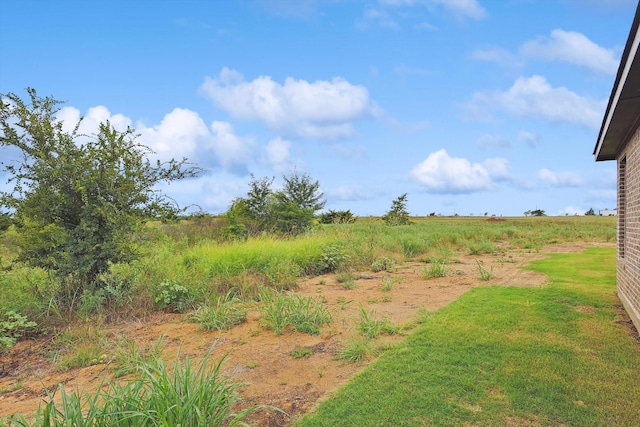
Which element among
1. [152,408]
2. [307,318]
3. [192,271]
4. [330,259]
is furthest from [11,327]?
[330,259]

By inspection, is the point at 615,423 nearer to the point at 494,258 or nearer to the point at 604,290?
the point at 604,290

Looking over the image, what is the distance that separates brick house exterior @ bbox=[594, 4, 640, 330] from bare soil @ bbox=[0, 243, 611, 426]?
8.58 feet

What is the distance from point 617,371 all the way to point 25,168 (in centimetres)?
817

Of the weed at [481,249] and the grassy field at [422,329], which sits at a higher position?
the weed at [481,249]

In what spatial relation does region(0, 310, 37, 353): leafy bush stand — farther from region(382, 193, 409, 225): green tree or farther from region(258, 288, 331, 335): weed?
region(382, 193, 409, 225): green tree

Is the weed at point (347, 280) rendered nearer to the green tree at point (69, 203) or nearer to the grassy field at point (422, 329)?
the grassy field at point (422, 329)

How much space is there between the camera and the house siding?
20.9 ft

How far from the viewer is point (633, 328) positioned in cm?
630

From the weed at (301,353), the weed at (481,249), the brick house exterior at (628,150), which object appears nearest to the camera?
the brick house exterior at (628,150)

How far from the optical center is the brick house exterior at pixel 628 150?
411 centimetres

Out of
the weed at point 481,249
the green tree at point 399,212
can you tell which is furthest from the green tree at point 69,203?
the green tree at point 399,212

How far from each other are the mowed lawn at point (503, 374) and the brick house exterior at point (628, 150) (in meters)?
0.64

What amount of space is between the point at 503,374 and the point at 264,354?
99.9 inches

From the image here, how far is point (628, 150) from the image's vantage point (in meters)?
7.27
